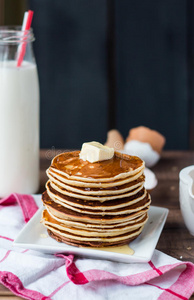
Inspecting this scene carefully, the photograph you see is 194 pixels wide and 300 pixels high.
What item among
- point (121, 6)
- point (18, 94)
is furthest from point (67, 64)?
point (18, 94)

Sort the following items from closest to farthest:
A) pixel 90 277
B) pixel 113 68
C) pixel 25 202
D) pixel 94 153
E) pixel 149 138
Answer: pixel 90 277 < pixel 94 153 < pixel 25 202 < pixel 149 138 < pixel 113 68

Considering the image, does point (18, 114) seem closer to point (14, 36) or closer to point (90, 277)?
point (14, 36)

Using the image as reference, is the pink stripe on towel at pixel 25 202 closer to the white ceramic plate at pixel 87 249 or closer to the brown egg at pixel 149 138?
the white ceramic plate at pixel 87 249

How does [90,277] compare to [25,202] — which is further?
[25,202]

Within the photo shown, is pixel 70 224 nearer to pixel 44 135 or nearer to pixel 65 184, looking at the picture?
pixel 65 184

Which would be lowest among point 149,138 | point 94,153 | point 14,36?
point 149,138

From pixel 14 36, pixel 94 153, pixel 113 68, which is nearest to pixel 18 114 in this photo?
pixel 14 36
